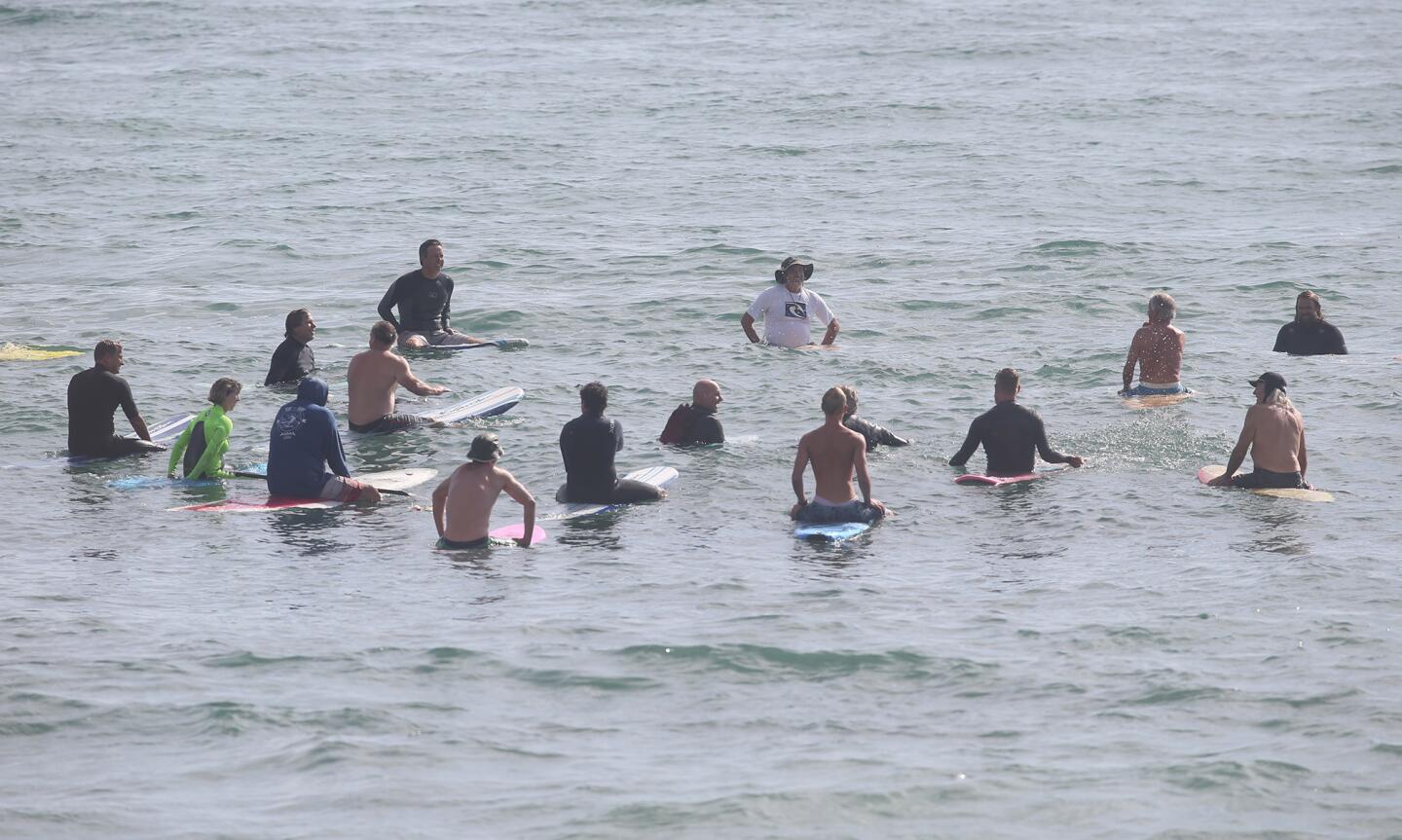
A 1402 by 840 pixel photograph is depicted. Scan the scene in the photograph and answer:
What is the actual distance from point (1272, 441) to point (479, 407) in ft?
26.7

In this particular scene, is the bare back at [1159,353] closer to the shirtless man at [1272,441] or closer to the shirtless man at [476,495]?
the shirtless man at [1272,441]

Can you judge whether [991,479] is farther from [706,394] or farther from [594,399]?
[594,399]

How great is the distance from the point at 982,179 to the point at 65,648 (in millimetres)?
27011

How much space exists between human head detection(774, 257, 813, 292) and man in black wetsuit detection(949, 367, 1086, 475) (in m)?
5.35

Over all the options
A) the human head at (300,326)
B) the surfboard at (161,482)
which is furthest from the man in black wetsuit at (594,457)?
the human head at (300,326)

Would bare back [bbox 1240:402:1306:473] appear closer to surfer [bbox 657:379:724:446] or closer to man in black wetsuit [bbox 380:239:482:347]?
surfer [bbox 657:379:724:446]

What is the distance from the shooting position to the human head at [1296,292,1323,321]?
19688mm

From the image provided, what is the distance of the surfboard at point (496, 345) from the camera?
21.0 metres

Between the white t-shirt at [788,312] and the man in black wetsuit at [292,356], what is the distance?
554 centimetres

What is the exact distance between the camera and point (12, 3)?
56250 millimetres

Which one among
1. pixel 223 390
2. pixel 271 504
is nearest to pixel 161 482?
pixel 223 390

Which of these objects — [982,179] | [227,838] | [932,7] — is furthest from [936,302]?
Answer: [932,7]

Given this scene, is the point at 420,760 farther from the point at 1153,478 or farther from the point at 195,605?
the point at 1153,478

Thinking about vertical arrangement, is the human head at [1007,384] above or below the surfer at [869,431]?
above
